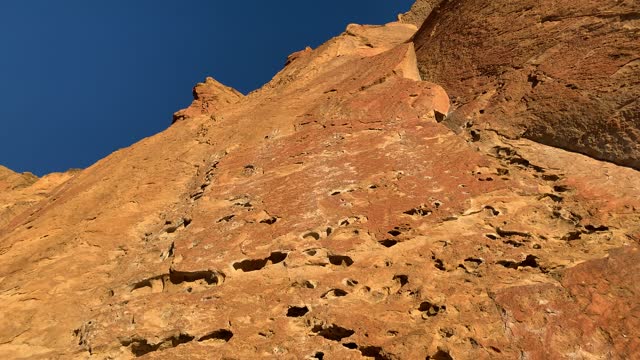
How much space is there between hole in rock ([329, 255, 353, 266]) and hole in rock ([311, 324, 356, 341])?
1505 millimetres

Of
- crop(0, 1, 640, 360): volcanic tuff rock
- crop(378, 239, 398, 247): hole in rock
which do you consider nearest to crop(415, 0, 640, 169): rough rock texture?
crop(0, 1, 640, 360): volcanic tuff rock

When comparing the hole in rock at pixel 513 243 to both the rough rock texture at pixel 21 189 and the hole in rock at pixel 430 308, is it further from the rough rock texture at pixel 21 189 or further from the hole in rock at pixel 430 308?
the rough rock texture at pixel 21 189

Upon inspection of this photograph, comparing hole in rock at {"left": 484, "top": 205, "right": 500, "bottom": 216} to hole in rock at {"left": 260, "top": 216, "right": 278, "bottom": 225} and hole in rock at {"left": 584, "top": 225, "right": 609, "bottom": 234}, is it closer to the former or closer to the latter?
hole in rock at {"left": 584, "top": 225, "right": 609, "bottom": 234}

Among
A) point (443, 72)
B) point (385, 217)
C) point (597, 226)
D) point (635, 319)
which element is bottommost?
point (635, 319)

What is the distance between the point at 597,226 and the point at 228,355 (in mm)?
6018

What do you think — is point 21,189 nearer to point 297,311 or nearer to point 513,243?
point 297,311

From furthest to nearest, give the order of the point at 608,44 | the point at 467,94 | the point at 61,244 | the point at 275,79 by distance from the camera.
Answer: the point at 275,79 → the point at 467,94 → the point at 61,244 → the point at 608,44

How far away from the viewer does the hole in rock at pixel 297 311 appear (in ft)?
29.6

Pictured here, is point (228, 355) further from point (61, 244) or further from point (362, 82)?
point (362, 82)

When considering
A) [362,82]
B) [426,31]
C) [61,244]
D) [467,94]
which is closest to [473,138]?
[467,94]

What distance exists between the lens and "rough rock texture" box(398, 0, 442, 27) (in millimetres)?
29672

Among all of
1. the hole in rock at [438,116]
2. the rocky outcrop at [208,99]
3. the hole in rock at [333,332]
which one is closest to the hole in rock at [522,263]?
the hole in rock at [333,332]

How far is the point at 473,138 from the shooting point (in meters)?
12.5

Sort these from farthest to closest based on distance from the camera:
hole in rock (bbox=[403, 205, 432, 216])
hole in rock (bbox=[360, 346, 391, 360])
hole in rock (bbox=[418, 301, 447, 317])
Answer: hole in rock (bbox=[403, 205, 432, 216]), hole in rock (bbox=[418, 301, 447, 317]), hole in rock (bbox=[360, 346, 391, 360])
